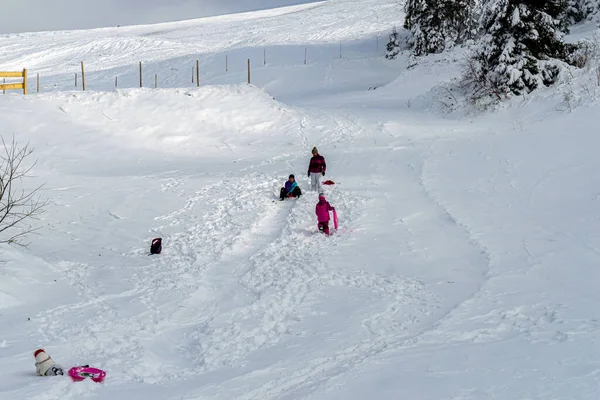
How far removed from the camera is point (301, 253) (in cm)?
1126

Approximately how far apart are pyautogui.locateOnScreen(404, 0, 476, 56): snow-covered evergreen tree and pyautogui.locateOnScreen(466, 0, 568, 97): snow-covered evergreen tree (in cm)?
Answer: 1411

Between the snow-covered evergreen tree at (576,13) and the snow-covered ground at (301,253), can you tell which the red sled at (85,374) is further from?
the snow-covered evergreen tree at (576,13)

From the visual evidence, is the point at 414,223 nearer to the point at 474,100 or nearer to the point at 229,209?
the point at 229,209

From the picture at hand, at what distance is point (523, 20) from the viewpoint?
69.8ft

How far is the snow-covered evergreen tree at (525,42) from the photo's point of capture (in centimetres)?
2111

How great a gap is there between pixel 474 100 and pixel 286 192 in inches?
460

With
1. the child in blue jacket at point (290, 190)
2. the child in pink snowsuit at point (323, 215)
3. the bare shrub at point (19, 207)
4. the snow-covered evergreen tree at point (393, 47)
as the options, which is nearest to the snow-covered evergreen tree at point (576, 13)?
the snow-covered evergreen tree at point (393, 47)

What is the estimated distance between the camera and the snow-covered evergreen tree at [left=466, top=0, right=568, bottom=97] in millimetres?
21109

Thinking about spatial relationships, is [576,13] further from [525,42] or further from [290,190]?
[290,190]

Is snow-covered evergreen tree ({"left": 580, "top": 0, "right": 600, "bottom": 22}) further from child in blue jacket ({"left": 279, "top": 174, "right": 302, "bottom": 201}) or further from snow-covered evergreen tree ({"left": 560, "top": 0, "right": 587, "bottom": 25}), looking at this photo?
child in blue jacket ({"left": 279, "top": 174, "right": 302, "bottom": 201})

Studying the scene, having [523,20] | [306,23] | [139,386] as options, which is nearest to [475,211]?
[139,386]

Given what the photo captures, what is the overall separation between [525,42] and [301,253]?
608 inches

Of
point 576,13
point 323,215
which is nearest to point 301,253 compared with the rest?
point 323,215

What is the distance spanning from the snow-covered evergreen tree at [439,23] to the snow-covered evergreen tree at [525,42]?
14113 mm
